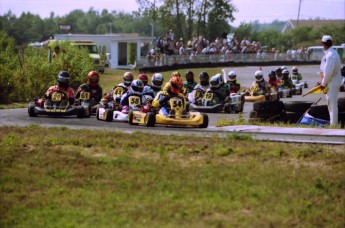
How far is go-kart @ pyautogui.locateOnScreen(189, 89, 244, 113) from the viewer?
822 inches

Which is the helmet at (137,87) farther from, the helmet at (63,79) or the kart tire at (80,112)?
the helmet at (63,79)

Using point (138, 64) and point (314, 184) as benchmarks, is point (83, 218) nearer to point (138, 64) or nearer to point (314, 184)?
point (314, 184)

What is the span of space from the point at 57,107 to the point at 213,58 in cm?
3245

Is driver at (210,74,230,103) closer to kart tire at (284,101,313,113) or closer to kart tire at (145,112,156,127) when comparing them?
kart tire at (284,101,313,113)

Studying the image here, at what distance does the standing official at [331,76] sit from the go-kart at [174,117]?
A: 2.60m

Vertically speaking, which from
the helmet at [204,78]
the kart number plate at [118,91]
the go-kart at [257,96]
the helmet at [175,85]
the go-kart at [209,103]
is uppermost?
the helmet at [175,85]

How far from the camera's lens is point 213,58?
162ft

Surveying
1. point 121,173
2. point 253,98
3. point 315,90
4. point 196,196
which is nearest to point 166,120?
point 315,90

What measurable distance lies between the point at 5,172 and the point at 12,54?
707 inches

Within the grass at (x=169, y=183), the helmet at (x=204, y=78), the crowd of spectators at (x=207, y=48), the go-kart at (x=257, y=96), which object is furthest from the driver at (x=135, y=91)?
the crowd of spectators at (x=207, y=48)

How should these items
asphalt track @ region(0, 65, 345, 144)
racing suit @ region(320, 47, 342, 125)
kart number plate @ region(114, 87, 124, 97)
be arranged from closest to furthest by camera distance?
asphalt track @ region(0, 65, 345, 144) → racing suit @ region(320, 47, 342, 125) → kart number plate @ region(114, 87, 124, 97)

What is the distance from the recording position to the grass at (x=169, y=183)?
26.3ft

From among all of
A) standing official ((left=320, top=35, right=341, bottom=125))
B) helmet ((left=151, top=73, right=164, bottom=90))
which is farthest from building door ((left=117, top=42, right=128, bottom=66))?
standing official ((left=320, top=35, right=341, bottom=125))

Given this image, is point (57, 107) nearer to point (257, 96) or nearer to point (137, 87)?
point (137, 87)
